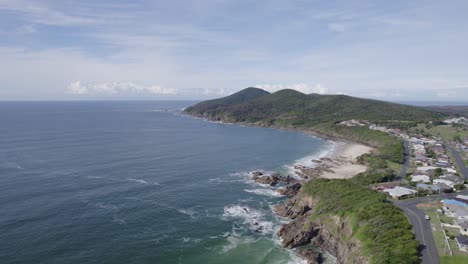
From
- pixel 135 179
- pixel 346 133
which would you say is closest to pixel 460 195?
pixel 135 179

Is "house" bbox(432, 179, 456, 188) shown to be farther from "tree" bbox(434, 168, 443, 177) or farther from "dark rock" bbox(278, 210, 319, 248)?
"dark rock" bbox(278, 210, 319, 248)

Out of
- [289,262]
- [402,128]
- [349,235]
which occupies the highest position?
[402,128]

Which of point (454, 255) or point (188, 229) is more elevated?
point (454, 255)

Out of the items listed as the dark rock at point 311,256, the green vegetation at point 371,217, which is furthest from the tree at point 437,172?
the dark rock at point 311,256

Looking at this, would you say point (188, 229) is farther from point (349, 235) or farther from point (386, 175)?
point (386, 175)

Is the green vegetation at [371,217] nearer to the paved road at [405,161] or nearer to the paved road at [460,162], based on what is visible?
the paved road at [405,161]

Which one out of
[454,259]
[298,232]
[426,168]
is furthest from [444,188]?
[298,232]

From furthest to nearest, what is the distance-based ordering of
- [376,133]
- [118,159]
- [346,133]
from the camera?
[346,133] < [376,133] < [118,159]

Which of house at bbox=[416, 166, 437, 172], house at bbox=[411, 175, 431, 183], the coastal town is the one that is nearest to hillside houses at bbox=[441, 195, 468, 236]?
the coastal town

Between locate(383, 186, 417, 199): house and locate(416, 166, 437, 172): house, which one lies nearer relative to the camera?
locate(383, 186, 417, 199): house
